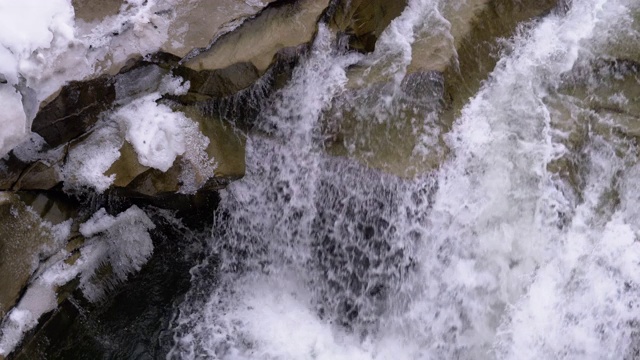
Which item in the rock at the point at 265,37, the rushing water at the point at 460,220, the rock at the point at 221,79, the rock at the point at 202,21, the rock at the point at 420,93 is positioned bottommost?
the rushing water at the point at 460,220

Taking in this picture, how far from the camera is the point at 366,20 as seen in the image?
4727 mm

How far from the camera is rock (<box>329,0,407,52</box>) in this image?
184 inches

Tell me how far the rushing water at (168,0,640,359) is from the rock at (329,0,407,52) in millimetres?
104

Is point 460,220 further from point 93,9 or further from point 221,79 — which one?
point 93,9

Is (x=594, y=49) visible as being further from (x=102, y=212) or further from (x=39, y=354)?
(x=39, y=354)

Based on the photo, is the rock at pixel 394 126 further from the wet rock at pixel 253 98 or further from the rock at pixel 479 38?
the wet rock at pixel 253 98

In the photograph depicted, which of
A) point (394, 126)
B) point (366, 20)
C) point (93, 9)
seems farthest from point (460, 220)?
point (93, 9)

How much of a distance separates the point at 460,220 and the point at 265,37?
2.00 metres

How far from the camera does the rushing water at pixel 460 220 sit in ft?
13.5

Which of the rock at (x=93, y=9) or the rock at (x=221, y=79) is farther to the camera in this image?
the rock at (x=221, y=79)

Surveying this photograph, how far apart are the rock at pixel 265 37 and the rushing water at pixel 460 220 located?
0.67 feet

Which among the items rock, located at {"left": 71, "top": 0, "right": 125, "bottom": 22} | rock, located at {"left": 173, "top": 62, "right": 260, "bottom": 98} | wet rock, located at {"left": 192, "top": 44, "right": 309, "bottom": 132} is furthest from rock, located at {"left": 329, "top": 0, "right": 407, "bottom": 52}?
rock, located at {"left": 71, "top": 0, "right": 125, "bottom": 22}

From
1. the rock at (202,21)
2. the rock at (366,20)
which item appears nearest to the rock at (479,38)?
the rock at (366,20)

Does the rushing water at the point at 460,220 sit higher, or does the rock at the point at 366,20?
the rock at the point at 366,20
